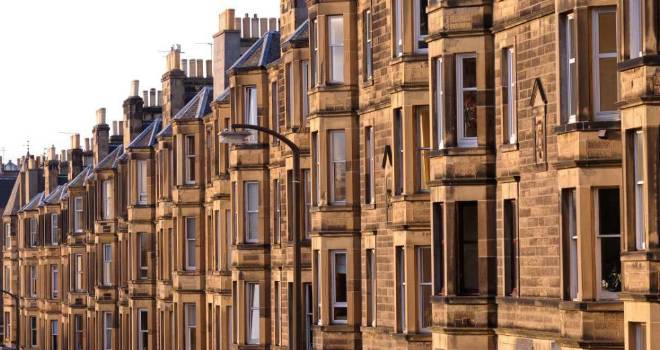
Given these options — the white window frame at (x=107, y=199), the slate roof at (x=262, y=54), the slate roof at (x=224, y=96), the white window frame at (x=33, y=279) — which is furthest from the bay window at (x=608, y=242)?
the white window frame at (x=33, y=279)

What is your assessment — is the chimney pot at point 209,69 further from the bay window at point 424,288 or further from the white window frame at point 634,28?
the white window frame at point 634,28

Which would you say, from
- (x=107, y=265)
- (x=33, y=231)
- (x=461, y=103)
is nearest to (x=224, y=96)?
(x=461, y=103)

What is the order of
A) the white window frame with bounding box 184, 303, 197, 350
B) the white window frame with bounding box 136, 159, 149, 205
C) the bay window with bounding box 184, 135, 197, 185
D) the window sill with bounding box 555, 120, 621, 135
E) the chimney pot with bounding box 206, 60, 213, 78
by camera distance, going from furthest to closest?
the white window frame with bounding box 136, 159, 149, 205 → the chimney pot with bounding box 206, 60, 213, 78 → the white window frame with bounding box 184, 303, 197, 350 → the bay window with bounding box 184, 135, 197, 185 → the window sill with bounding box 555, 120, 621, 135

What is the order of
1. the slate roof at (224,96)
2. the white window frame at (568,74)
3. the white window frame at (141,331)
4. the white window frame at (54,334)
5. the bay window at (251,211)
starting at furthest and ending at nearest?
the white window frame at (54,334), the white window frame at (141,331), the slate roof at (224,96), the bay window at (251,211), the white window frame at (568,74)

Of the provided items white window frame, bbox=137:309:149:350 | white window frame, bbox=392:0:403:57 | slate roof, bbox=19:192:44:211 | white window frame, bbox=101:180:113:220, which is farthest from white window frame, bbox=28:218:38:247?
white window frame, bbox=392:0:403:57

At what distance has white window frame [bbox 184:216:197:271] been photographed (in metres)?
70.4

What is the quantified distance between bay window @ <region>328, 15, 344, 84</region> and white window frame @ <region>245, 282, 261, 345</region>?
1302 cm

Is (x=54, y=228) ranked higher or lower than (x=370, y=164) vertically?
lower

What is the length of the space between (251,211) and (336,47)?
12.6 m

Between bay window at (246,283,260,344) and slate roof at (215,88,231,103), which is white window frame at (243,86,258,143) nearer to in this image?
slate roof at (215,88,231,103)

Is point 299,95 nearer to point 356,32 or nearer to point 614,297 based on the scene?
point 356,32

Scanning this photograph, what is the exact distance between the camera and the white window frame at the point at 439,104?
37719 millimetres

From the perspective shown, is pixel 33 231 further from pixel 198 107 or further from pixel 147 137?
pixel 198 107

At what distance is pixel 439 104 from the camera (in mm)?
38062
